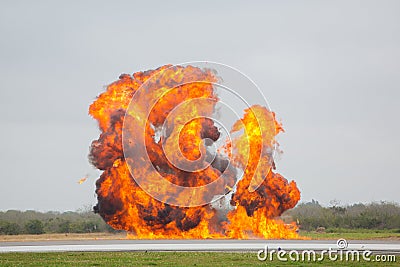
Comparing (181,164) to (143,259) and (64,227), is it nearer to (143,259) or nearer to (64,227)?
(64,227)

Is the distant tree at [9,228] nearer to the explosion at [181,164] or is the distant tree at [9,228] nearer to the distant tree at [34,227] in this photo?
the distant tree at [34,227]

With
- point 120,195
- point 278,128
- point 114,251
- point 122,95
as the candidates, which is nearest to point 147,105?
point 122,95

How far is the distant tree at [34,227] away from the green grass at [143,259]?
72.3ft

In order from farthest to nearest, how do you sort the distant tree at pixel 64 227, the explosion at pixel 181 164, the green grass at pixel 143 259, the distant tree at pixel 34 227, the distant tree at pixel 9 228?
the distant tree at pixel 64 227
the distant tree at pixel 9 228
the distant tree at pixel 34 227
the explosion at pixel 181 164
the green grass at pixel 143 259

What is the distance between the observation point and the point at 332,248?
29672 mm

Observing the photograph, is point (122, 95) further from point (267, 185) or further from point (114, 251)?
point (114, 251)

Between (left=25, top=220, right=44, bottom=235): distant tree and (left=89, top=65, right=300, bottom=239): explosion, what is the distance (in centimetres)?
992

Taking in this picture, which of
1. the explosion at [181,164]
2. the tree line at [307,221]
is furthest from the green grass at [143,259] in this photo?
the tree line at [307,221]

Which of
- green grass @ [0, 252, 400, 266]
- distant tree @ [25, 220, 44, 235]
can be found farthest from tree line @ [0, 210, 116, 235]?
green grass @ [0, 252, 400, 266]

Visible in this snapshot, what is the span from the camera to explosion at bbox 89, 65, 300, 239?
4144cm

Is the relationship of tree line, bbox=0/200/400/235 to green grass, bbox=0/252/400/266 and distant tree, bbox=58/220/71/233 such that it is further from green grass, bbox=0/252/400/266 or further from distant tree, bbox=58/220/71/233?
green grass, bbox=0/252/400/266

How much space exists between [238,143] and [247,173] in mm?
2255

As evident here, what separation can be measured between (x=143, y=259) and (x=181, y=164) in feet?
56.6

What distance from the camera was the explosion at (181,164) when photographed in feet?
136
